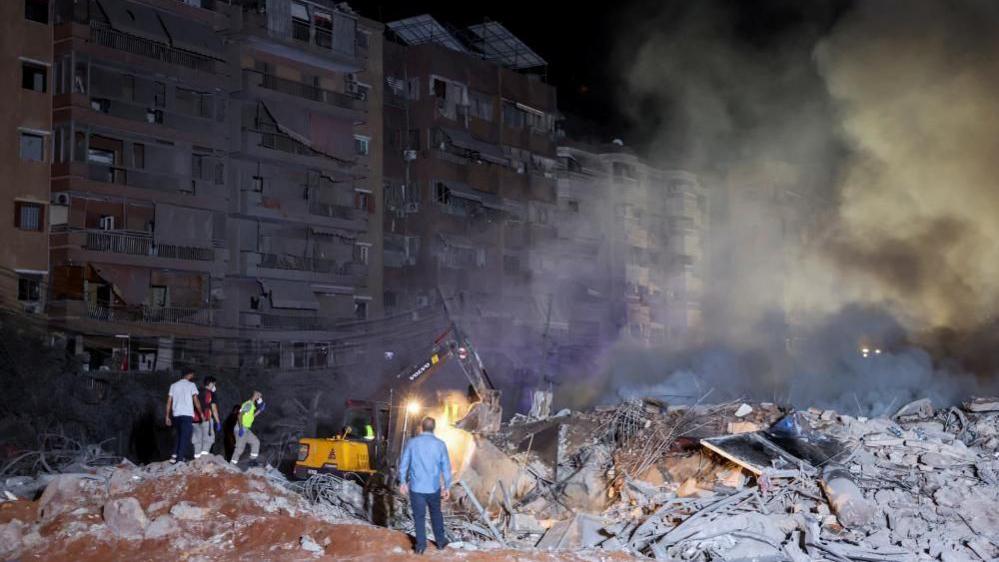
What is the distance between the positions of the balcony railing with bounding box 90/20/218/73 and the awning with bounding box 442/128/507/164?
44.6 feet

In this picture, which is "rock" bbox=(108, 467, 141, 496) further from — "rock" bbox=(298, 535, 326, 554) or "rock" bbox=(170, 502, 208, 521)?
"rock" bbox=(298, 535, 326, 554)

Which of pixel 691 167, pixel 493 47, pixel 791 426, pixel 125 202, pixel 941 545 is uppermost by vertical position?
pixel 493 47

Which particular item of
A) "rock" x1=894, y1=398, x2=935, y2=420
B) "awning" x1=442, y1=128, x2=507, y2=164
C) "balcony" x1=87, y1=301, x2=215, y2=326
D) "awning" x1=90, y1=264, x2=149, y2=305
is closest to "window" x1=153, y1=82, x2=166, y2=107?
"awning" x1=90, y1=264, x2=149, y2=305

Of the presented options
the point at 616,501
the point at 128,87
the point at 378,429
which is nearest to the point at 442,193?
the point at 128,87

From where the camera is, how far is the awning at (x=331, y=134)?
43.5 meters

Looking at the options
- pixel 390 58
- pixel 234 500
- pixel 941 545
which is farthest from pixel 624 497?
pixel 390 58

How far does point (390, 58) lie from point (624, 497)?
34636mm

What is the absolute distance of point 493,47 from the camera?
54594mm

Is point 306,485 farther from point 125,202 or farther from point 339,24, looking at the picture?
point 339,24

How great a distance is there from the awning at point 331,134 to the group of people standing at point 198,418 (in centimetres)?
2401

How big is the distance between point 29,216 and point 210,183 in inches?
264

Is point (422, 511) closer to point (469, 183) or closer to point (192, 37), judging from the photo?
point (192, 37)

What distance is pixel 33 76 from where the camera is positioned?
3538 cm

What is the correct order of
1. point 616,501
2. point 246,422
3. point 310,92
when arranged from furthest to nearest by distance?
1. point 310,92
2. point 246,422
3. point 616,501
